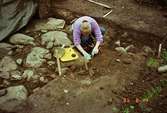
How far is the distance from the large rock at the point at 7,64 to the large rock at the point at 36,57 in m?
0.23

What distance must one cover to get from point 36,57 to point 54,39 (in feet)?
1.90

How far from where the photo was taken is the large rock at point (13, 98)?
19.3 ft

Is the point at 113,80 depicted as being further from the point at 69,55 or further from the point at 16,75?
the point at 16,75

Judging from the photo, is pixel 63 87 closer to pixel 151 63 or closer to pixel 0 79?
pixel 0 79

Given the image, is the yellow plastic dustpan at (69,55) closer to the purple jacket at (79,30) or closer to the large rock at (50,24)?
the purple jacket at (79,30)

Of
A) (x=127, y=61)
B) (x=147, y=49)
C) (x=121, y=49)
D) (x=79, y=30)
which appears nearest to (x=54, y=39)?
(x=79, y=30)

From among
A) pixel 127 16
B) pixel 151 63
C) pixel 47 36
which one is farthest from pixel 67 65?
pixel 127 16

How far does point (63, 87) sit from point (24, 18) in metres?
1.98

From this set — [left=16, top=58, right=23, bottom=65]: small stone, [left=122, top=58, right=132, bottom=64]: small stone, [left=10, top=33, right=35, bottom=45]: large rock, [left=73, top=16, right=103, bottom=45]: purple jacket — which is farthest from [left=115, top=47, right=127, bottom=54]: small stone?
[left=16, top=58, right=23, bottom=65]: small stone

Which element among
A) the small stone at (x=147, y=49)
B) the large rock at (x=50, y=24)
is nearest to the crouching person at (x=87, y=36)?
the large rock at (x=50, y=24)

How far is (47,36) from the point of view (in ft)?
24.1

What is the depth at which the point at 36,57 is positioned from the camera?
270 inches

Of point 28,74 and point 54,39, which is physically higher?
point 54,39

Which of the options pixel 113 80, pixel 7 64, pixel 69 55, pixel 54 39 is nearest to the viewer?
pixel 113 80
